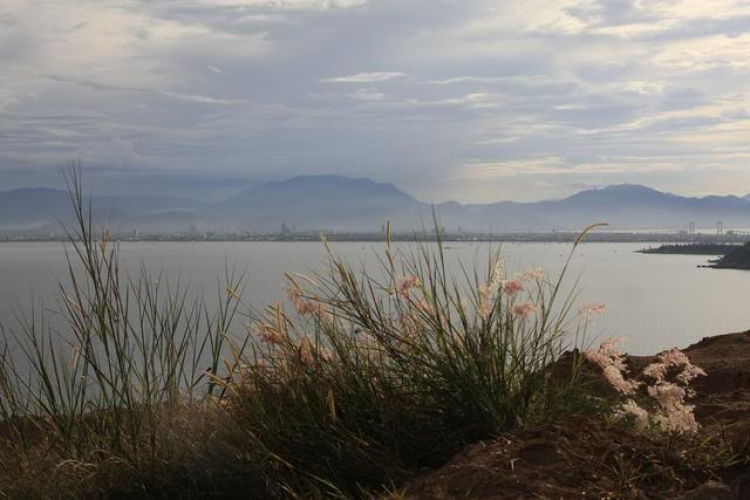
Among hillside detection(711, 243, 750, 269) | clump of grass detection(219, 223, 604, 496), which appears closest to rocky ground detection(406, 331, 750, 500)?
clump of grass detection(219, 223, 604, 496)

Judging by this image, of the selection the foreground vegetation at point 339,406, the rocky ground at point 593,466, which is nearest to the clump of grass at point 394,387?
the foreground vegetation at point 339,406

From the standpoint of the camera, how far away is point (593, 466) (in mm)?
3771

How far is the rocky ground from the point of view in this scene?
11.7 ft

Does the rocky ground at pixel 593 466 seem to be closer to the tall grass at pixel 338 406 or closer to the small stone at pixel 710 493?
the small stone at pixel 710 493

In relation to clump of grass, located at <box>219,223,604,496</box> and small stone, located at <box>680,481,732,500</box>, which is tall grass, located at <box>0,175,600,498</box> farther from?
small stone, located at <box>680,481,732,500</box>

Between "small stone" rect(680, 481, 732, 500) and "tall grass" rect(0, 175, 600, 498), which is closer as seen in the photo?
"small stone" rect(680, 481, 732, 500)

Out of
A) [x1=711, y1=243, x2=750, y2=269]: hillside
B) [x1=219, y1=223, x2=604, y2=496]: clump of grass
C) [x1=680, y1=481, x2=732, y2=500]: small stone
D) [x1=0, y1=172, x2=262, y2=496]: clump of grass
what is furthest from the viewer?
[x1=711, y1=243, x2=750, y2=269]: hillside

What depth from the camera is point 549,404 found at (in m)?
4.68

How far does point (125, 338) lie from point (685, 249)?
120m

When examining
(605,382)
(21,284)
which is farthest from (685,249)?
(605,382)

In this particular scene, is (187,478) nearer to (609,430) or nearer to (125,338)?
(125,338)

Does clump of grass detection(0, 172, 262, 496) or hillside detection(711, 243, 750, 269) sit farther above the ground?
clump of grass detection(0, 172, 262, 496)

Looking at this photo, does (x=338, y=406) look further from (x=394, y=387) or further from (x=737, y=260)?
(x=737, y=260)

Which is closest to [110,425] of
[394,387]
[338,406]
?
[338,406]
